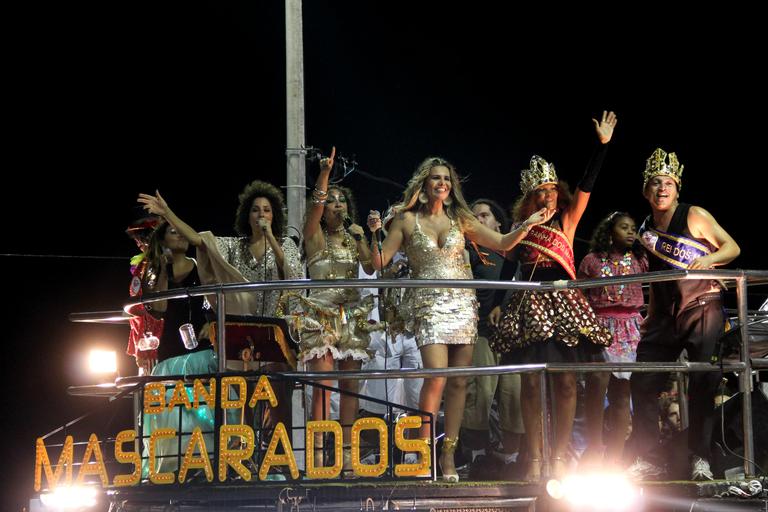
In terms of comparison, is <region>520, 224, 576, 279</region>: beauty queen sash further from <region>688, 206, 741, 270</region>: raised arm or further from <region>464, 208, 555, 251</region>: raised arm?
<region>688, 206, 741, 270</region>: raised arm

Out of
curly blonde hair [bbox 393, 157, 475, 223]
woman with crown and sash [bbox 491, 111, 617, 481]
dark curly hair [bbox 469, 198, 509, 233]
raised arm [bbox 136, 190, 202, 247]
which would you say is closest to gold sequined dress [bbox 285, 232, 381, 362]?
curly blonde hair [bbox 393, 157, 475, 223]

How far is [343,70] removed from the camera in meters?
18.1

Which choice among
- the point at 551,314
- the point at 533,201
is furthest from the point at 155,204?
the point at 551,314

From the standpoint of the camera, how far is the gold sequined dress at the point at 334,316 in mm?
7773

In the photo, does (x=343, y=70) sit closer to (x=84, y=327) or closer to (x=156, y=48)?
(x=156, y=48)

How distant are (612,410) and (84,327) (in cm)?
1181

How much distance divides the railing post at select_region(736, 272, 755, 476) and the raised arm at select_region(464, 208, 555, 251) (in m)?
1.48

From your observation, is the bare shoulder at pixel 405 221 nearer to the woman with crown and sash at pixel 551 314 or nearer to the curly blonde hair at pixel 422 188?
the curly blonde hair at pixel 422 188

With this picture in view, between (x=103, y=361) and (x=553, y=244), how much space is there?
4.86m

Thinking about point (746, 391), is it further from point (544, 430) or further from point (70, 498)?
point (70, 498)

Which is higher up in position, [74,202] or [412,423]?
[74,202]

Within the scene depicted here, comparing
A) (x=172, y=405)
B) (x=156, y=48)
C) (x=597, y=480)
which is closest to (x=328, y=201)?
(x=172, y=405)

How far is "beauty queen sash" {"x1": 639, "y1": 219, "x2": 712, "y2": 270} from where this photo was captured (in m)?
7.23

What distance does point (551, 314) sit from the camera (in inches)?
284
